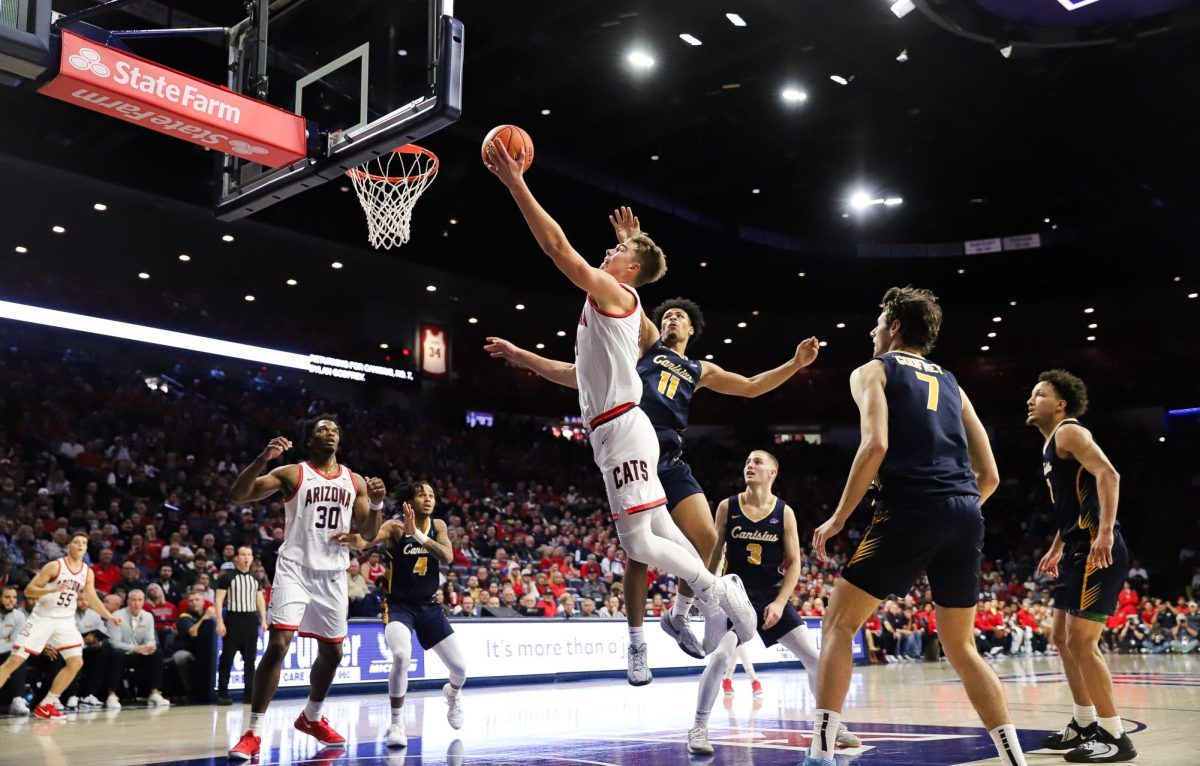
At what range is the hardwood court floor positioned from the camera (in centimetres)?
643

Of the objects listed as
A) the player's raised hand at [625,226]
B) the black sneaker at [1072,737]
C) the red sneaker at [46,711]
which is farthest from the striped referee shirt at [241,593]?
the black sneaker at [1072,737]

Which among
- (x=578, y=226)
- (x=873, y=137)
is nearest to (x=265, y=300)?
(x=578, y=226)

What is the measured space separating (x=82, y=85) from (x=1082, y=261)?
30.0 m

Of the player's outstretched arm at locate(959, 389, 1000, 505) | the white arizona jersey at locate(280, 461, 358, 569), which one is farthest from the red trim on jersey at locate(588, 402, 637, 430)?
the white arizona jersey at locate(280, 461, 358, 569)

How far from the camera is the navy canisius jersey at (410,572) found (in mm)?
8312

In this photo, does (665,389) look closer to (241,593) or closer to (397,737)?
(397,737)

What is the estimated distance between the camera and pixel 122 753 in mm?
7109

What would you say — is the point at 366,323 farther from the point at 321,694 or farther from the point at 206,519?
the point at 321,694

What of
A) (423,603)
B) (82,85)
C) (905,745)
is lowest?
(905,745)

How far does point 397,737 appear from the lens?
735 centimetres

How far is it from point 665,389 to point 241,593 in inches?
318

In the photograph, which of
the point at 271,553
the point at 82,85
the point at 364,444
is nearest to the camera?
the point at 82,85

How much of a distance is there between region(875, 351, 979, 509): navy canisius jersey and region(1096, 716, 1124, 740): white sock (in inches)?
109

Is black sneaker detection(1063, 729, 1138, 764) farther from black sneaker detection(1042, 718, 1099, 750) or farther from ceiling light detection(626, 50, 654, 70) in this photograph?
ceiling light detection(626, 50, 654, 70)
